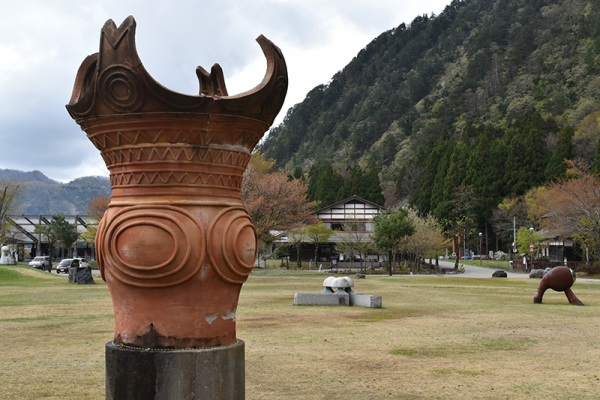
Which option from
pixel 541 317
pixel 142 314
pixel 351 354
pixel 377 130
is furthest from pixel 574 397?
pixel 377 130

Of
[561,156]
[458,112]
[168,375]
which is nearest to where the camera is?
[168,375]

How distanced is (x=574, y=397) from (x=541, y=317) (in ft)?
26.9

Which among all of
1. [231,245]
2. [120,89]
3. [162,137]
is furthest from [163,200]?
[120,89]

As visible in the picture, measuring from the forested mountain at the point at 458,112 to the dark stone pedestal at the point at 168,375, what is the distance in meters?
58.5

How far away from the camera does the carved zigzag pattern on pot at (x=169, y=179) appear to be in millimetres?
4641

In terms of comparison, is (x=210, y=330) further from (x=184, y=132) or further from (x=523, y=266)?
(x=523, y=266)

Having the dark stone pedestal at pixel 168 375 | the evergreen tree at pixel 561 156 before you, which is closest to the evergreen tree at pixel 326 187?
the evergreen tree at pixel 561 156

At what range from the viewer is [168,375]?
4.51 metres

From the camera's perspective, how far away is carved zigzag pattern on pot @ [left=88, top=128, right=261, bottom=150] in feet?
15.2

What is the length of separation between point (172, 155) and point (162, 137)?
0.47 ft

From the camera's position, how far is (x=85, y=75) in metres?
4.84

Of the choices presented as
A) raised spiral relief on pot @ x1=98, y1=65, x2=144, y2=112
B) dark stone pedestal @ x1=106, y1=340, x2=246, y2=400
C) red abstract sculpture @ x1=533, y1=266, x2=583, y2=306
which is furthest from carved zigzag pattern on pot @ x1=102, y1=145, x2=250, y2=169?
red abstract sculpture @ x1=533, y1=266, x2=583, y2=306

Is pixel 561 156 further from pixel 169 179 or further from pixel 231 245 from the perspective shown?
pixel 169 179

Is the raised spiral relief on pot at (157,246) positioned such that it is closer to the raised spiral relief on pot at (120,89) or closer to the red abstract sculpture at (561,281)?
the raised spiral relief on pot at (120,89)
